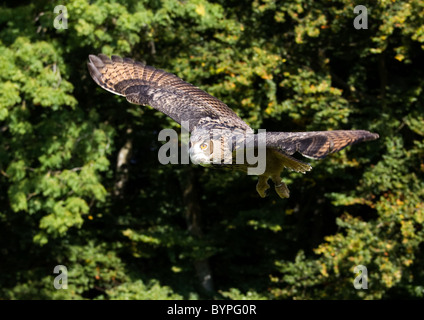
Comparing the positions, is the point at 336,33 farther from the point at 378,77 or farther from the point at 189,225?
the point at 189,225

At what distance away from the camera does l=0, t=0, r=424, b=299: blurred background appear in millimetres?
9062

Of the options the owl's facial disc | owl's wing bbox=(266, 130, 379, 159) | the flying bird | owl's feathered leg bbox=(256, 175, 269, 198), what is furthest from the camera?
owl's feathered leg bbox=(256, 175, 269, 198)

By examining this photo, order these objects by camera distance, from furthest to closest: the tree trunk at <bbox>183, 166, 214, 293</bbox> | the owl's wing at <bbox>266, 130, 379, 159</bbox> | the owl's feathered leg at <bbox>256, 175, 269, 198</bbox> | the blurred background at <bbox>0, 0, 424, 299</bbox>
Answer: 1. the tree trunk at <bbox>183, 166, 214, 293</bbox>
2. the blurred background at <bbox>0, 0, 424, 299</bbox>
3. the owl's feathered leg at <bbox>256, 175, 269, 198</bbox>
4. the owl's wing at <bbox>266, 130, 379, 159</bbox>

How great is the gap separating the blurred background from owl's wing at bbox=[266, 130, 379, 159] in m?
5.20

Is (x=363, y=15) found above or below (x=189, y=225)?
above

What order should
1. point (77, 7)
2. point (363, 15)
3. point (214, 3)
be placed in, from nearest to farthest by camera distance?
1. point (77, 7)
2. point (363, 15)
3. point (214, 3)

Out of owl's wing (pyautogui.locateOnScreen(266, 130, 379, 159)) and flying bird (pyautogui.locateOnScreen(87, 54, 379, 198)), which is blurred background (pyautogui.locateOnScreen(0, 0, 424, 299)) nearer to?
flying bird (pyautogui.locateOnScreen(87, 54, 379, 198))

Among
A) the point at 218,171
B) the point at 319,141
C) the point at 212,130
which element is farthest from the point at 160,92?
the point at 218,171

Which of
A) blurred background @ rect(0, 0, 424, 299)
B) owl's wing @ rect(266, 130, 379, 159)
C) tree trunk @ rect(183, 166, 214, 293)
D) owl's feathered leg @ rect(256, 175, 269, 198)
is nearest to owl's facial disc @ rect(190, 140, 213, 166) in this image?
owl's feathered leg @ rect(256, 175, 269, 198)

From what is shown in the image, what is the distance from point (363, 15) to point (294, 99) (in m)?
1.63

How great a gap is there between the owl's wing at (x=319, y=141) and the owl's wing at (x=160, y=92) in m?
1.69

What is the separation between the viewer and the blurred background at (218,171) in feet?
29.7
